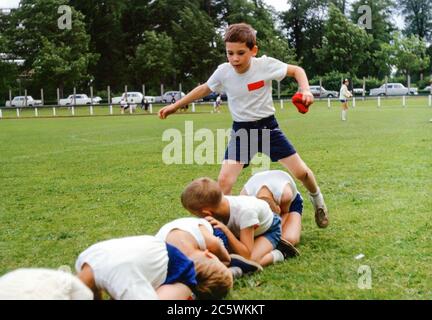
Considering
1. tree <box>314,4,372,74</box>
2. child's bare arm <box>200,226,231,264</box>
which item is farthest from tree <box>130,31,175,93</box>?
child's bare arm <box>200,226,231,264</box>

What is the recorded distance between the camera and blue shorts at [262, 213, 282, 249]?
4770 mm

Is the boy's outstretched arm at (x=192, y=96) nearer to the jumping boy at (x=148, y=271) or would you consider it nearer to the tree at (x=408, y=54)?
the jumping boy at (x=148, y=271)

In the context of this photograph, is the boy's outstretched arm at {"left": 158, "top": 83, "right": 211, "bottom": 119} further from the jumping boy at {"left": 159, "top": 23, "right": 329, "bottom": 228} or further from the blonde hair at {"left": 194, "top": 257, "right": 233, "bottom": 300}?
the blonde hair at {"left": 194, "top": 257, "right": 233, "bottom": 300}

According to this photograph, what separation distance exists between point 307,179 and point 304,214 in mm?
1030

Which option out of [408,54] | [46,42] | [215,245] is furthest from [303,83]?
[408,54]

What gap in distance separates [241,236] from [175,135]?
15983 millimetres

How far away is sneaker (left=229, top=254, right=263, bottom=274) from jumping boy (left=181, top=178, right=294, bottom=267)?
127 mm

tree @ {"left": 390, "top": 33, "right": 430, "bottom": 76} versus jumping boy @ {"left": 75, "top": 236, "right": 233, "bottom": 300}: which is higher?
tree @ {"left": 390, "top": 33, "right": 430, "bottom": 76}

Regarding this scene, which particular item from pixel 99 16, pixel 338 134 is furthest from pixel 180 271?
pixel 99 16

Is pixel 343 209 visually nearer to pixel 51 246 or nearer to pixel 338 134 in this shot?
pixel 51 246

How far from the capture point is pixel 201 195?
4.26 m

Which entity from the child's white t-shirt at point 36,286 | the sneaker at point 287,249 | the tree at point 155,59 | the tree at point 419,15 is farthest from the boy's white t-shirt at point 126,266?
the tree at point 419,15

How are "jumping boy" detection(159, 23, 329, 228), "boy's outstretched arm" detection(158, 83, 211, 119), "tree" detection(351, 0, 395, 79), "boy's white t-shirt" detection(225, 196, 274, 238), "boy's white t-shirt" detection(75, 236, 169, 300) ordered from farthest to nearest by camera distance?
"tree" detection(351, 0, 395, 79) < "boy's outstretched arm" detection(158, 83, 211, 119) < "jumping boy" detection(159, 23, 329, 228) < "boy's white t-shirt" detection(225, 196, 274, 238) < "boy's white t-shirt" detection(75, 236, 169, 300)
